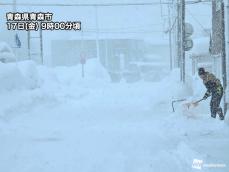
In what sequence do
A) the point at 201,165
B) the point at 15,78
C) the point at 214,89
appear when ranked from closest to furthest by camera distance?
1. the point at 201,165
2. the point at 214,89
3. the point at 15,78

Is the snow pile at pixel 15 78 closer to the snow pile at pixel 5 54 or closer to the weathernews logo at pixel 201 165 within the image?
the snow pile at pixel 5 54

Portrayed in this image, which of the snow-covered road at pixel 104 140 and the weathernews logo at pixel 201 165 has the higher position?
the weathernews logo at pixel 201 165

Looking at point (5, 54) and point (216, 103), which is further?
point (5, 54)

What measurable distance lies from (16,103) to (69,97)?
12.3 metres

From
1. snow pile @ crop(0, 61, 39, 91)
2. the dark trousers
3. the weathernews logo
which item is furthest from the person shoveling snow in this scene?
snow pile @ crop(0, 61, 39, 91)

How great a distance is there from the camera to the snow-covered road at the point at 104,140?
8516 mm

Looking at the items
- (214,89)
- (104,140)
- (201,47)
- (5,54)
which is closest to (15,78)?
(214,89)

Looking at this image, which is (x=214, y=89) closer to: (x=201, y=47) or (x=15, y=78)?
(x=15, y=78)

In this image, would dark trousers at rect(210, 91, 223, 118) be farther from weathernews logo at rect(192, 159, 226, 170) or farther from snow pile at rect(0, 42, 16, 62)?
snow pile at rect(0, 42, 16, 62)

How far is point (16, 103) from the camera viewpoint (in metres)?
18.7

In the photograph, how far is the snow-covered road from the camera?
8516 millimetres

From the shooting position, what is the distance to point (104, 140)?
11.7 metres

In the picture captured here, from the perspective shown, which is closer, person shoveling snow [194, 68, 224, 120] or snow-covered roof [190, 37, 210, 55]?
person shoveling snow [194, 68, 224, 120]

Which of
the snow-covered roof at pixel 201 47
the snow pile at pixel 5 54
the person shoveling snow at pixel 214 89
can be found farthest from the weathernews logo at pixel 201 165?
the snow pile at pixel 5 54
